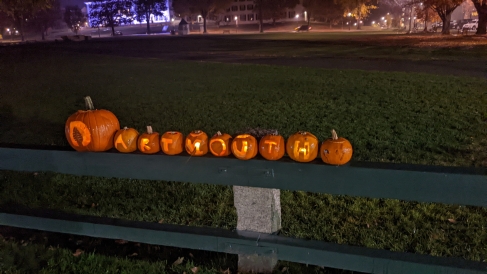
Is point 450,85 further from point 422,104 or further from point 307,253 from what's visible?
point 307,253

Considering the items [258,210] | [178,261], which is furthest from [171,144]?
[178,261]

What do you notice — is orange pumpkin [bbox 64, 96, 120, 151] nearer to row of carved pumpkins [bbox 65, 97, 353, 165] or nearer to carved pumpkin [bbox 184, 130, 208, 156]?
row of carved pumpkins [bbox 65, 97, 353, 165]

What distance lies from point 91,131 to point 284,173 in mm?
1685

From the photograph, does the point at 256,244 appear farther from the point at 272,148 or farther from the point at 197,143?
the point at 197,143

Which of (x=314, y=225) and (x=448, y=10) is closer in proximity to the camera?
(x=314, y=225)

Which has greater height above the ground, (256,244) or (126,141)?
(126,141)

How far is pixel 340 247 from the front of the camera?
2.76m

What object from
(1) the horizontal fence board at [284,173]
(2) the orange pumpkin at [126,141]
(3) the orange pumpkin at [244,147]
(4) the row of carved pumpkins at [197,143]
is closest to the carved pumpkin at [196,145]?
(4) the row of carved pumpkins at [197,143]

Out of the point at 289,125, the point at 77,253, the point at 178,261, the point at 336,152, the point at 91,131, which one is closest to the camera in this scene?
the point at 336,152

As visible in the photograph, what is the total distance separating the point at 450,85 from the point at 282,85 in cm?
497

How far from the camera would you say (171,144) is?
321cm

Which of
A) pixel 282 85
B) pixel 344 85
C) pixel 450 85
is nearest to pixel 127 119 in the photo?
pixel 282 85

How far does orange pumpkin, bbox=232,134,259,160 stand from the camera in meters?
2.95

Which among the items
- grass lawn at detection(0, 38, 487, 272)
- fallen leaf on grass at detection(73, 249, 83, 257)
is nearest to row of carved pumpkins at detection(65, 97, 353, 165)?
fallen leaf on grass at detection(73, 249, 83, 257)
